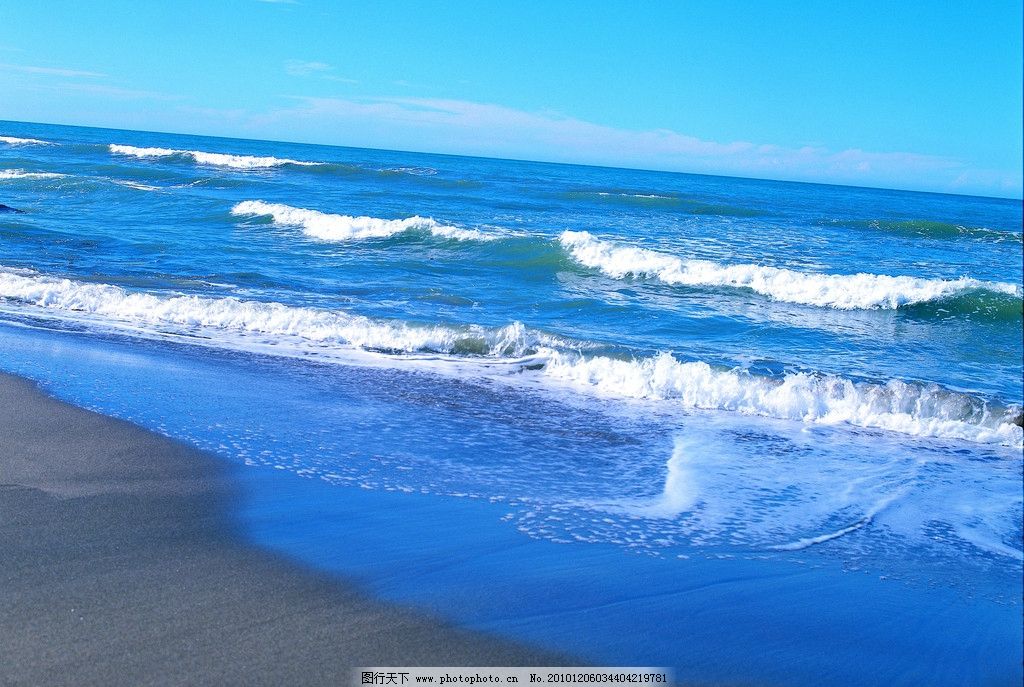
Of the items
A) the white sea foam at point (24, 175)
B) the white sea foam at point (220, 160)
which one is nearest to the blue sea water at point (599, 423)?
the white sea foam at point (24, 175)

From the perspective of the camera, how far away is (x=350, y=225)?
19781 mm

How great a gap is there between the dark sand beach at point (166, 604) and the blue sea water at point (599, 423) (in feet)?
0.78

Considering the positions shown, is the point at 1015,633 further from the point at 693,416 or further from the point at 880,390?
the point at 880,390

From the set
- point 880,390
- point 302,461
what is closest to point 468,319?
point 880,390

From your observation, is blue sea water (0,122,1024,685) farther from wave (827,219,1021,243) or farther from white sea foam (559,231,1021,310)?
wave (827,219,1021,243)

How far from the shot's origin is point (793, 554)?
443cm

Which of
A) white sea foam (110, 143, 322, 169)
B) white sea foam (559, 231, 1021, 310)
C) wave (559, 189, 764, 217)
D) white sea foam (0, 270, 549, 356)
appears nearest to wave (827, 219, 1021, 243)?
wave (559, 189, 764, 217)

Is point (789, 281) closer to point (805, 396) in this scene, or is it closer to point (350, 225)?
point (805, 396)

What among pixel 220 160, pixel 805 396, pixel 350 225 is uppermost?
pixel 220 160

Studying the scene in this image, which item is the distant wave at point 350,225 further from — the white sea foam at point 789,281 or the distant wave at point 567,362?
the distant wave at point 567,362

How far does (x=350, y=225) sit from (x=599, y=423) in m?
14.1

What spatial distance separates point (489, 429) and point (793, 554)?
101 inches

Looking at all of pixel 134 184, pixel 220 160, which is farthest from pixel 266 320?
pixel 220 160

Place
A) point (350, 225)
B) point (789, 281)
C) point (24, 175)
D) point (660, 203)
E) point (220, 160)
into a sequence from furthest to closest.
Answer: point (220, 160) → point (660, 203) → point (24, 175) → point (350, 225) → point (789, 281)
